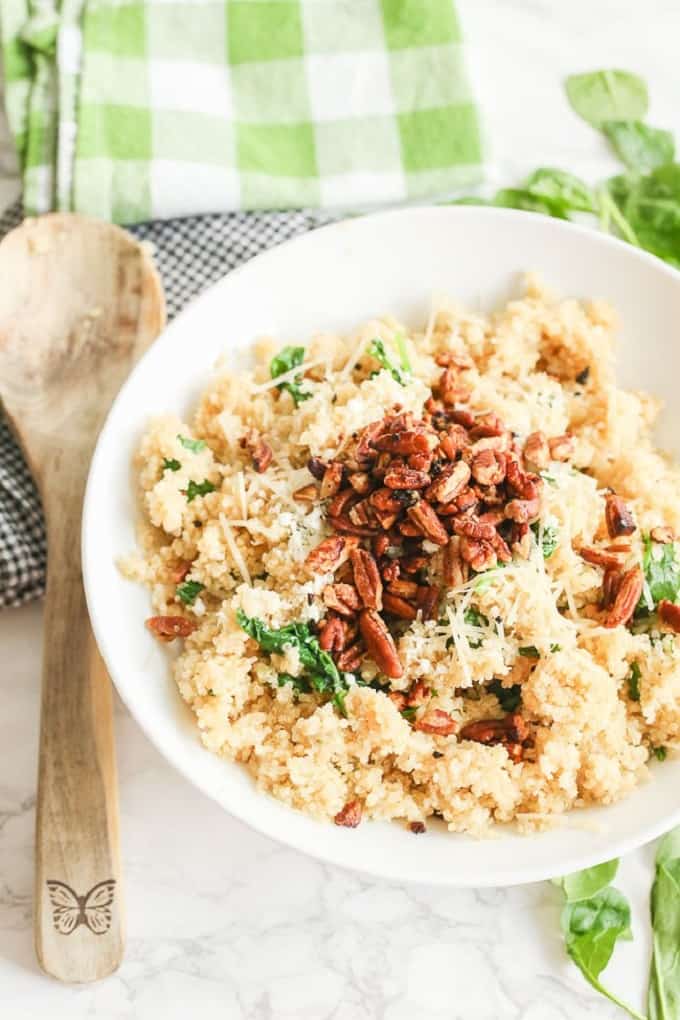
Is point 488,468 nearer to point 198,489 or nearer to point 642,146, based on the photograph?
point 198,489

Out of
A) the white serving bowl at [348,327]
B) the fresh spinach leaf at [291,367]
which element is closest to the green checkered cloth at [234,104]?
the white serving bowl at [348,327]

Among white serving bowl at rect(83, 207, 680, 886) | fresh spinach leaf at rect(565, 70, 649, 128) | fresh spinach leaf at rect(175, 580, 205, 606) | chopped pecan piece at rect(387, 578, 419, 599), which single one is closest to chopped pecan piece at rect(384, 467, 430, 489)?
chopped pecan piece at rect(387, 578, 419, 599)

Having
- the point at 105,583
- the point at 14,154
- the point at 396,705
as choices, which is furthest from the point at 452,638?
the point at 14,154

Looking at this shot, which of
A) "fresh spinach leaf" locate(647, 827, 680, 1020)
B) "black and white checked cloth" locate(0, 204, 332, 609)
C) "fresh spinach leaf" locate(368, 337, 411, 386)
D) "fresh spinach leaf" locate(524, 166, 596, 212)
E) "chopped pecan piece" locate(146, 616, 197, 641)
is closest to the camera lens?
"chopped pecan piece" locate(146, 616, 197, 641)

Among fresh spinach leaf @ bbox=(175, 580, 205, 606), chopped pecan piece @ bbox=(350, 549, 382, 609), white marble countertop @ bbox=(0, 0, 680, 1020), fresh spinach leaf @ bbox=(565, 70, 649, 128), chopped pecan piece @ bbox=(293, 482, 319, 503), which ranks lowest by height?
white marble countertop @ bbox=(0, 0, 680, 1020)

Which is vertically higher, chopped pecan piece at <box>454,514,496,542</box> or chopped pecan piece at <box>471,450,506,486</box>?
chopped pecan piece at <box>471,450,506,486</box>

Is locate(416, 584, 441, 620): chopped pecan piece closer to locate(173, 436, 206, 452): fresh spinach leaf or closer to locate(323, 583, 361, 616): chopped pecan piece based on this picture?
locate(323, 583, 361, 616): chopped pecan piece

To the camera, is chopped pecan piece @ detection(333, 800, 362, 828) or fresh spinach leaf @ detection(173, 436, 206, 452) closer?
chopped pecan piece @ detection(333, 800, 362, 828)
